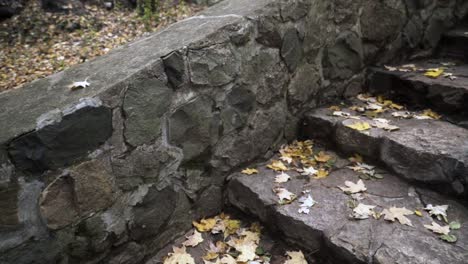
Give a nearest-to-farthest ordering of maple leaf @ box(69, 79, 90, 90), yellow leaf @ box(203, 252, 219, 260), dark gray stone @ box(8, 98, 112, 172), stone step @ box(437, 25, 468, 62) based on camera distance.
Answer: dark gray stone @ box(8, 98, 112, 172) → maple leaf @ box(69, 79, 90, 90) → yellow leaf @ box(203, 252, 219, 260) → stone step @ box(437, 25, 468, 62)

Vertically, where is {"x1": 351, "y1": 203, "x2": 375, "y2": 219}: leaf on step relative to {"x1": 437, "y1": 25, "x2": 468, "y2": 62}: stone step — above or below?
below

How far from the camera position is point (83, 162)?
1858 millimetres

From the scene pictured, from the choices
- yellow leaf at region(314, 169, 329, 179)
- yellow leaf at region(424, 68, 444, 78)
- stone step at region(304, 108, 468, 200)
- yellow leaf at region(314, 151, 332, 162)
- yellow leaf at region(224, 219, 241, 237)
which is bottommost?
yellow leaf at region(224, 219, 241, 237)

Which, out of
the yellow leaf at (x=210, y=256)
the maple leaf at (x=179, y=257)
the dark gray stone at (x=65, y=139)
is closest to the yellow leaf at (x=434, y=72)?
the yellow leaf at (x=210, y=256)

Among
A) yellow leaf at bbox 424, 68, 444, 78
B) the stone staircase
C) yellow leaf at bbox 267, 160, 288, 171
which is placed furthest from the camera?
yellow leaf at bbox 424, 68, 444, 78

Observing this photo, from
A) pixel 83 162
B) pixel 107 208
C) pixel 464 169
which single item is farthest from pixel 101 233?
pixel 464 169

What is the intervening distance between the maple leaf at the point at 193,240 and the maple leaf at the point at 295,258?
60 cm

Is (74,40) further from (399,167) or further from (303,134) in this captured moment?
(399,167)

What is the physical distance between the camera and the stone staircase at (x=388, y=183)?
2045mm

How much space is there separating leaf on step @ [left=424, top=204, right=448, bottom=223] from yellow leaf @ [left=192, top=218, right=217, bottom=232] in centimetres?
142

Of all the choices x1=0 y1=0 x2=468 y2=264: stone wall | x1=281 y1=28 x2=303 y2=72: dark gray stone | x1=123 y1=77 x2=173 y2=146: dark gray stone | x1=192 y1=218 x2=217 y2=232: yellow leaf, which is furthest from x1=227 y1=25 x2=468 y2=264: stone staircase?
x1=123 y1=77 x2=173 y2=146: dark gray stone

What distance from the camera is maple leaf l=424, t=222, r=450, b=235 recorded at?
2.07 metres

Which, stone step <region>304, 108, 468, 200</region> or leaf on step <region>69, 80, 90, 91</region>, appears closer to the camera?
leaf on step <region>69, 80, 90, 91</region>

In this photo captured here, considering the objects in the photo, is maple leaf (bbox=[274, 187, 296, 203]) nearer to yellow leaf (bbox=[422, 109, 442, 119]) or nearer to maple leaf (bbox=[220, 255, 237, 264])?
maple leaf (bbox=[220, 255, 237, 264])
